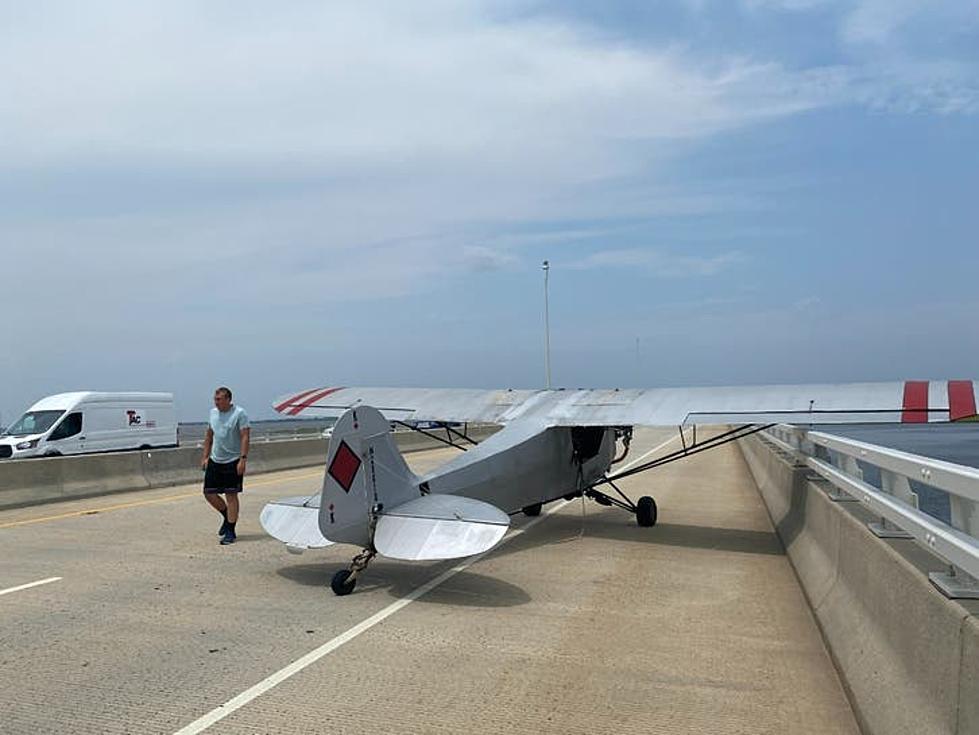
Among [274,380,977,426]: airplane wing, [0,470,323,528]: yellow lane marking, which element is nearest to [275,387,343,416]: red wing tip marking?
[274,380,977,426]: airplane wing

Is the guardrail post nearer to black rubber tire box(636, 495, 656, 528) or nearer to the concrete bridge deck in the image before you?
the concrete bridge deck

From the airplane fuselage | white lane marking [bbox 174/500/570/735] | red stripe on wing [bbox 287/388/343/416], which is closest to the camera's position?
white lane marking [bbox 174/500/570/735]

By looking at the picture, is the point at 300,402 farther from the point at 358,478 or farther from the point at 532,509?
the point at 358,478

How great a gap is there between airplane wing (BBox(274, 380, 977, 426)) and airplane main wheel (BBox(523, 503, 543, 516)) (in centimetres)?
114

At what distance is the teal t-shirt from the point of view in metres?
10.7

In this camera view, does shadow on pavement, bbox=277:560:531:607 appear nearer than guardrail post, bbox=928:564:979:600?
No

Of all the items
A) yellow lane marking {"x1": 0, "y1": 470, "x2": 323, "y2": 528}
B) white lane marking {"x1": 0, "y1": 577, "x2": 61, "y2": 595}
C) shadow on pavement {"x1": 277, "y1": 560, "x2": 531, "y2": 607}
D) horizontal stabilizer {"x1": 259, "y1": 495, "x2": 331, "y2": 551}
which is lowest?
yellow lane marking {"x1": 0, "y1": 470, "x2": 323, "y2": 528}

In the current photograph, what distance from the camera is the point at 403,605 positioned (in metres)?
7.36

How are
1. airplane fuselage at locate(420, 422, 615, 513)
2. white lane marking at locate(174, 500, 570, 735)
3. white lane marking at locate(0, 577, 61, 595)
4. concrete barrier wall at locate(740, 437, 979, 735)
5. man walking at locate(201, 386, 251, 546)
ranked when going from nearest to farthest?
concrete barrier wall at locate(740, 437, 979, 735) → white lane marking at locate(174, 500, 570, 735) → white lane marking at locate(0, 577, 61, 595) → airplane fuselage at locate(420, 422, 615, 513) → man walking at locate(201, 386, 251, 546)

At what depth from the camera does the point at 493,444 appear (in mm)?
10617

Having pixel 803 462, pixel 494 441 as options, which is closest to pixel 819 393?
pixel 803 462

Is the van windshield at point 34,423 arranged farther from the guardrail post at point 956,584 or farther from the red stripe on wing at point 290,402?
the guardrail post at point 956,584

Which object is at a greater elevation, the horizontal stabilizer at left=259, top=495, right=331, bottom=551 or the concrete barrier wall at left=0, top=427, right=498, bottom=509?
the horizontal stabilizer at left=259, top=495, right=331, bottom=551

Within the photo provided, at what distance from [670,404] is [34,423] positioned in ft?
68.1
